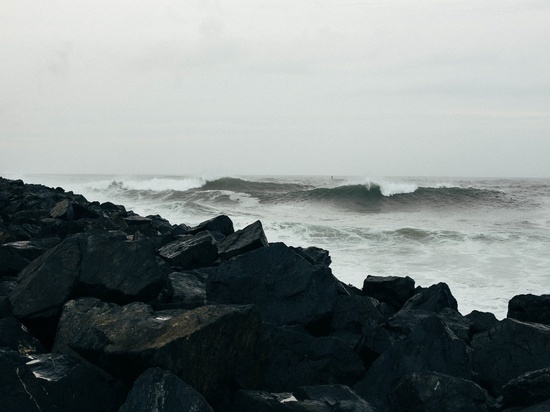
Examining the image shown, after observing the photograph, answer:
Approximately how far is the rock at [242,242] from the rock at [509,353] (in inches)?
110

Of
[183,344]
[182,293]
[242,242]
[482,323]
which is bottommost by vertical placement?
[482,323]

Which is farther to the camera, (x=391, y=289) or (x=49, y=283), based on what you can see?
(x=391, y=289)

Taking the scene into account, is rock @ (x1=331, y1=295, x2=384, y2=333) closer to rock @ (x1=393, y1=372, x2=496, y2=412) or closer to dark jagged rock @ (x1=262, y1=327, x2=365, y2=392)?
dark jagged rock @ (x1=262, y1=327, x2=365, y2=392)

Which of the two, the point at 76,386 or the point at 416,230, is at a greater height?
the point at 76,386

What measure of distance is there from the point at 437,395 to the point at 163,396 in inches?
63.7

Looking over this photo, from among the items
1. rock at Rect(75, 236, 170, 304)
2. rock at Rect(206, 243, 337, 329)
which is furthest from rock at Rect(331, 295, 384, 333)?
rock at Rect(75, 236, 170, 304)

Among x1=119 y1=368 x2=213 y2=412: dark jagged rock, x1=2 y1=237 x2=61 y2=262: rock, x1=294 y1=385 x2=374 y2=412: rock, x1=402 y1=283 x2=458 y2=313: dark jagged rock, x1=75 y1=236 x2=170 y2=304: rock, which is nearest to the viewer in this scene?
x1=119 y1=368 x2=213 y2=412: dark jagged rock

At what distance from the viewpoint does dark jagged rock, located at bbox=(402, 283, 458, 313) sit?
596 centimetres

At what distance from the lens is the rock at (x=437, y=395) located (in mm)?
3252

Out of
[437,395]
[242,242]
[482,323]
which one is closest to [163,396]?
[437,395]

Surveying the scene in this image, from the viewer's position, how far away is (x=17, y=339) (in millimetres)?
3555

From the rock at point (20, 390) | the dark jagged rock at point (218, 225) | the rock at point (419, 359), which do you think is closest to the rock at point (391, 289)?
the rock at point (419, 359)

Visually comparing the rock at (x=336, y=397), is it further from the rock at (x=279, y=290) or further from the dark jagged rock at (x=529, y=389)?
the rock at (x=279, y=290)

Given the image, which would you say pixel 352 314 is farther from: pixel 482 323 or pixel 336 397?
pixel 336 397
